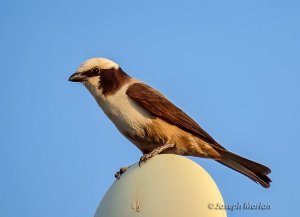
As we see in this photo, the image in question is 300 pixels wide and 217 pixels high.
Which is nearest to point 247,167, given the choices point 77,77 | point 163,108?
point 163,108

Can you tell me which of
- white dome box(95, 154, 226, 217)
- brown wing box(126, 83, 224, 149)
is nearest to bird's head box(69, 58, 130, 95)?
brown wing box(126, 83, 224, 149)

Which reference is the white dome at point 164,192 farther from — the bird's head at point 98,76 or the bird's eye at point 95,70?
the bird's eye at point 95,70

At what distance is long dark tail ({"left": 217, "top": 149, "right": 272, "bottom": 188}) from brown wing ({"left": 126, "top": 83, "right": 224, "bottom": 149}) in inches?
7.2

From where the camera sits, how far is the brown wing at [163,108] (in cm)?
719

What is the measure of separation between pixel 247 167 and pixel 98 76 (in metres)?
2.21

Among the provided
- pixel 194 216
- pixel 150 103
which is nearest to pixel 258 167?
pixel 150 103

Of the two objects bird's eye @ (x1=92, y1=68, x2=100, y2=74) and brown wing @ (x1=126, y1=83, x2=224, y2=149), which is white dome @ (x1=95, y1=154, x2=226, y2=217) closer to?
brown wing @ (x1=126, y1=83, x2=224, y2=149)

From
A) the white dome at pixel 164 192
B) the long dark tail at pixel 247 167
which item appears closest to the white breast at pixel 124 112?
the long dark tail at pixel 247 167

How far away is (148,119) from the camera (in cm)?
710

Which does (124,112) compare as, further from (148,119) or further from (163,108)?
(163,108)

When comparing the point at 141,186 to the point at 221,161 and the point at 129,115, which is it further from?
the point at 221,161

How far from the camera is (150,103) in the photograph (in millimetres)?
7230

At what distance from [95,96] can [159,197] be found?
3013 millimetres

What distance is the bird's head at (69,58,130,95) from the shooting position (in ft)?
23.6
